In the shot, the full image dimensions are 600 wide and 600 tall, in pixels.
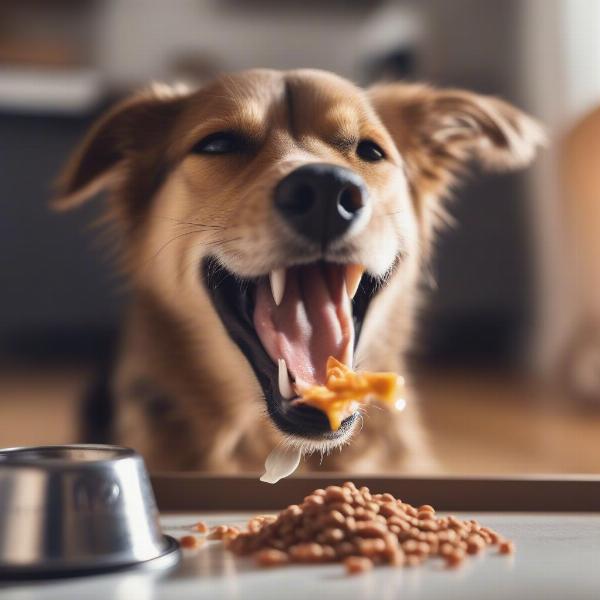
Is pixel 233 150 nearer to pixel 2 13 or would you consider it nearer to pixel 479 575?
pixel 2 13

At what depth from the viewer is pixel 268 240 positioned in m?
1.24

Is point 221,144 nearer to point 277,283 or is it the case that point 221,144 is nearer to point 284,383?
point 277,283

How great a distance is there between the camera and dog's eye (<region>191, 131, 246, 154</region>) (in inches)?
55.3

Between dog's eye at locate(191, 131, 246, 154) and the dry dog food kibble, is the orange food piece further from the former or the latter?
dog's eye at locate(191, 131, 246, 154)

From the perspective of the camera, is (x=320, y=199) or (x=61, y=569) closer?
(x=61, y=569)

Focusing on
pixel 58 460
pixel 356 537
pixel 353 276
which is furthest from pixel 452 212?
pixel 58 460

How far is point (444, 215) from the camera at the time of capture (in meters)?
1.60

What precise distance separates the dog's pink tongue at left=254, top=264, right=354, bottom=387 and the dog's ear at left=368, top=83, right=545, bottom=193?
353mm

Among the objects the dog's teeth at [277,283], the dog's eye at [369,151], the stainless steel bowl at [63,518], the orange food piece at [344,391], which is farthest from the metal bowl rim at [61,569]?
the dog's eye at [369,151]

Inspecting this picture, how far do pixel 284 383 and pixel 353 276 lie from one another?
215 millimetres

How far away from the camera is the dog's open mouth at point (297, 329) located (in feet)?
4.01

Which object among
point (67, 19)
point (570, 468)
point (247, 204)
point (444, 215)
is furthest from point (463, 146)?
point (67, 19)

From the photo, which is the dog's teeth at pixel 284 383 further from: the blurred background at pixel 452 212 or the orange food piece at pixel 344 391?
the blurred background at pixel 452 212

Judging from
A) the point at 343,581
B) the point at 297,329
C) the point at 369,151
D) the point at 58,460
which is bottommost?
the point at 343,581
